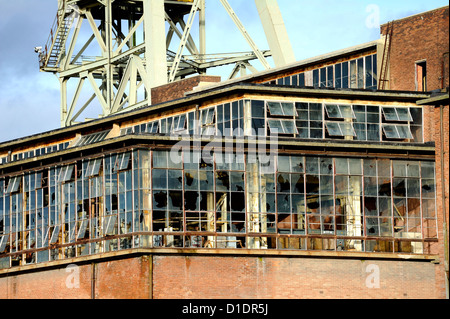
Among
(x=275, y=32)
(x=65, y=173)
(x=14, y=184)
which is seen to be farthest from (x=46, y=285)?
(x=275, y=32)

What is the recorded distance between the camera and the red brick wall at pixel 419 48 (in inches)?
2441

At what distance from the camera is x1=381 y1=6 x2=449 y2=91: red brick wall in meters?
62.0

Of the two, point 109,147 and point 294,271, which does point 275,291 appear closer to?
point 294,271

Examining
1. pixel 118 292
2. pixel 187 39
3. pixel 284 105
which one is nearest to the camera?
pixel 118 292

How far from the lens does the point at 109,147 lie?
5903cm

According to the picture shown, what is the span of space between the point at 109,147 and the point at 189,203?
198 inches

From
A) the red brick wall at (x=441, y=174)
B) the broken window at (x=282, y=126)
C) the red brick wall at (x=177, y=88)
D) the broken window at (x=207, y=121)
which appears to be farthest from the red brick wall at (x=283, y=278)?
the red brick wall at (x=177, y=88)

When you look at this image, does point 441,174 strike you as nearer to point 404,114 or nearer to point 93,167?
point 404,114

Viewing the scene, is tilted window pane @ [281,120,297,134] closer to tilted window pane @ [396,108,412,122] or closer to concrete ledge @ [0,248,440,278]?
tilted window pane @ [396,108,412,122]

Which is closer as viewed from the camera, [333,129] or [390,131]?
[333,129]

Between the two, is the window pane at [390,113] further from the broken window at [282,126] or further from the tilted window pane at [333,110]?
the broken window at [282,126]

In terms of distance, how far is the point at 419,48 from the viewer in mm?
63156

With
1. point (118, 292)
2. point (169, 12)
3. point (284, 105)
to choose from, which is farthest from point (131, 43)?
point (118, 292)

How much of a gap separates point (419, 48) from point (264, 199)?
12064 mm
